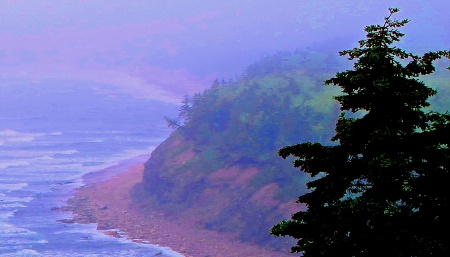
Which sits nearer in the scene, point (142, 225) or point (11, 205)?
point (142, 225)

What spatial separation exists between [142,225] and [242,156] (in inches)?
619

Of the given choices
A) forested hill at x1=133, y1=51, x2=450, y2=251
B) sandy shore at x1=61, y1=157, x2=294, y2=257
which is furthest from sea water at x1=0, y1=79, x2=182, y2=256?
forested hill at x1=133, y1=51, x2=450, y2=251

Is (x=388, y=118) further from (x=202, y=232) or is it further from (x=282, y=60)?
(x=282, y=60)

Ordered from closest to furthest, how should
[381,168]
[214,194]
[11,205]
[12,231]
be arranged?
[381,168], [12,231], [214,194], [11,205]

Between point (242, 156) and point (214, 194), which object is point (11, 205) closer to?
point (214, 194)

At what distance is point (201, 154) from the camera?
8556 centimetres

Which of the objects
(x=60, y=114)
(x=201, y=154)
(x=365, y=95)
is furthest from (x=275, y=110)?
(x=60, y=114)

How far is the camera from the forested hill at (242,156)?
72438 mm

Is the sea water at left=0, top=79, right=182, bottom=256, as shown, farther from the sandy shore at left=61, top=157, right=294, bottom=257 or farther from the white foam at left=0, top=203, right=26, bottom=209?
the sandy shore at left=61, top=157, right=294, bottom=257

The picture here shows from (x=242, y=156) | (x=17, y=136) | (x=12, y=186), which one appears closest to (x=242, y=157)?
(x=242, y=156)

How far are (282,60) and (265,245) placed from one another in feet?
175

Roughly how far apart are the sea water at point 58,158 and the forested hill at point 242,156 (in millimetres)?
10581

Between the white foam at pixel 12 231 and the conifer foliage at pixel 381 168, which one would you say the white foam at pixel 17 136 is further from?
the conifer foliage at pixel 381 168

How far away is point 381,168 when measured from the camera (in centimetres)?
1083
